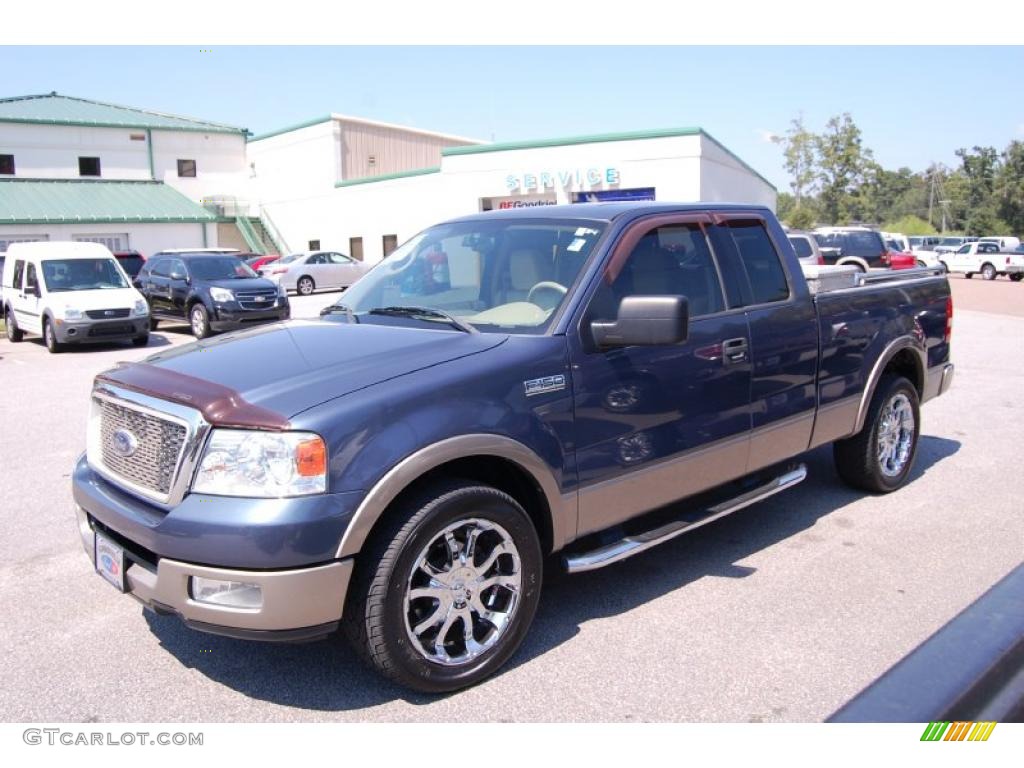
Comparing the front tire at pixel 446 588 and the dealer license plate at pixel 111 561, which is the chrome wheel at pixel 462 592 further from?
the dealer license plate at pixel 111 561

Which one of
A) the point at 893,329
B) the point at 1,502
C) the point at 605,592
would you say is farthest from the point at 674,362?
the point at 1,502

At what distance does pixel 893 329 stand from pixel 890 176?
14822 cm

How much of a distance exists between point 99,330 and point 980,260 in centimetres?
3856

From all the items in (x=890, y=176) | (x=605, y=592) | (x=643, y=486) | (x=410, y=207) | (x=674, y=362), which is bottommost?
(x=605, y=592)

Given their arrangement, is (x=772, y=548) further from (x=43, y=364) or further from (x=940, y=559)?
(x=43, y=364)

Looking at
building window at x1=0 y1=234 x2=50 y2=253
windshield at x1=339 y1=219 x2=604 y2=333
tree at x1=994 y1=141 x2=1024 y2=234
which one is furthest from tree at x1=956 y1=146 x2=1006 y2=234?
windshield at x1=339 y1=219 x2=604 y2=333

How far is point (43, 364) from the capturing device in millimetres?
13906

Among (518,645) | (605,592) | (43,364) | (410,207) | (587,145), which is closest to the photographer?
(518,645)

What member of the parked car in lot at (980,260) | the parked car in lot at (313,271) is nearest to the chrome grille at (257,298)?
the parked car in lot at (313,271)

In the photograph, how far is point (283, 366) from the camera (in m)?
3.57

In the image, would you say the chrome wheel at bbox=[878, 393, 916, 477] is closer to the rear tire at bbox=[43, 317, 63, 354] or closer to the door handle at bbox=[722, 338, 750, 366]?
the door handle at bbox=[722, 338, 750, 366]

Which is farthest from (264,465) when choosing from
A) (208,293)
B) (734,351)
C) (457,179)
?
(457,179)

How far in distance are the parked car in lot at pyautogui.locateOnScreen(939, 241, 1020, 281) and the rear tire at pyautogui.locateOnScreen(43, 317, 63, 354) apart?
36895 mm

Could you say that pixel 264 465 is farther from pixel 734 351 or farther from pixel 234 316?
pixel 234 316
